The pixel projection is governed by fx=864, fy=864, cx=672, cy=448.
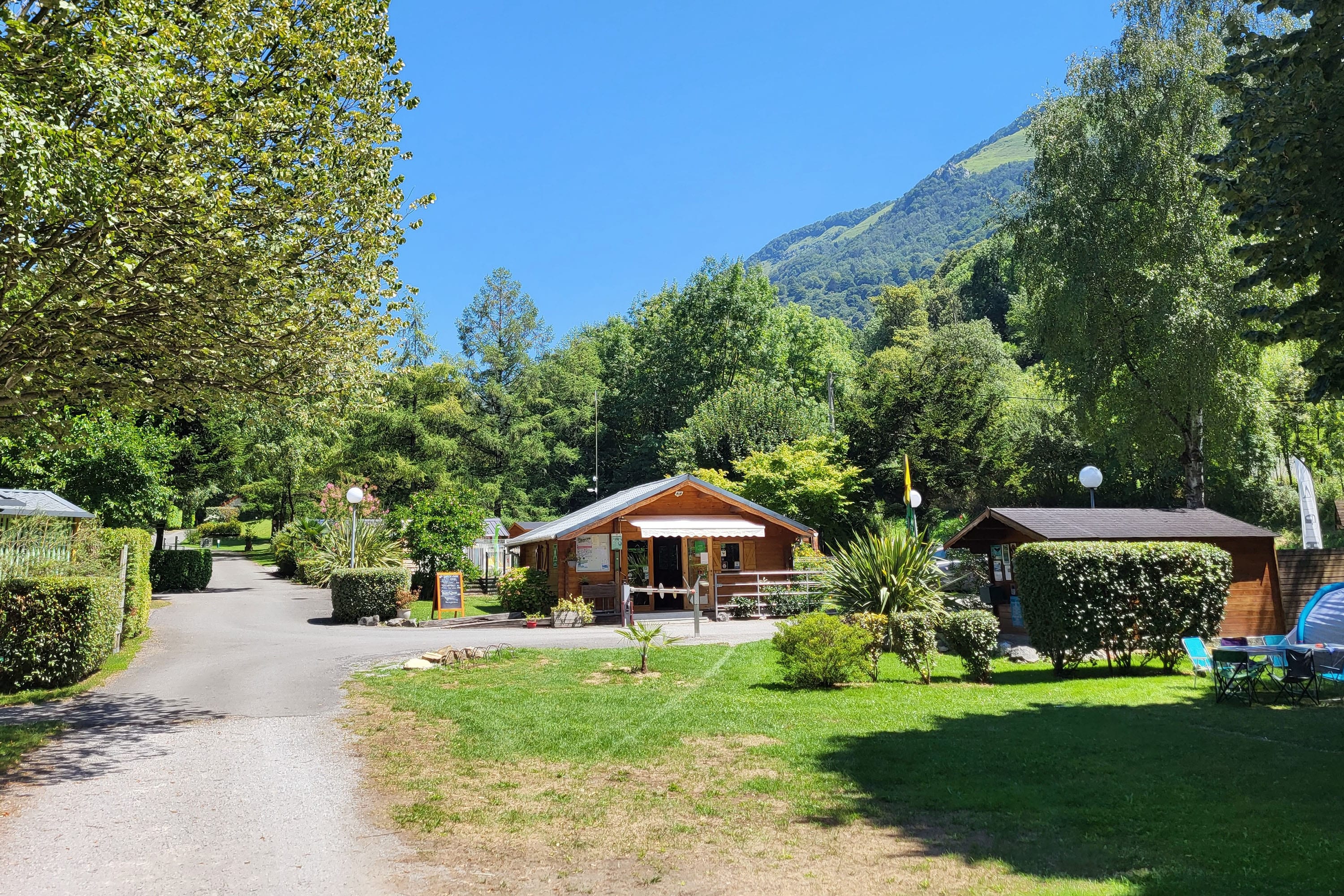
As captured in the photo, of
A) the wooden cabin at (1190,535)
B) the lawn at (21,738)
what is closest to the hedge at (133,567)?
the lawn at (21,738)

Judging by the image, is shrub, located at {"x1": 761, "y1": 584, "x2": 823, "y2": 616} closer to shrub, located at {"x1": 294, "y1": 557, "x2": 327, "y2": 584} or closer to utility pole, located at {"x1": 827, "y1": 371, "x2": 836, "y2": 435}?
shrub, located at {"x1": 294, "y1": 557, "x2": 327, "y2": 584}

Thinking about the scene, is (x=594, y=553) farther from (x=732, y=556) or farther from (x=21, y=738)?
(x=21, y=738)

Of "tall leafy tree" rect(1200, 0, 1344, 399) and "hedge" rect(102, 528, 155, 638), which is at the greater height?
"tall leafy tree" rect(1200, 0, 1344, 399)

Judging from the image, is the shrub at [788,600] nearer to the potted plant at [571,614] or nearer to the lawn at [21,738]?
the potted plant at [571,614]

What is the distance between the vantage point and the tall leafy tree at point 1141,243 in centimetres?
2156

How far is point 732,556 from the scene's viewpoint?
84.1 feet

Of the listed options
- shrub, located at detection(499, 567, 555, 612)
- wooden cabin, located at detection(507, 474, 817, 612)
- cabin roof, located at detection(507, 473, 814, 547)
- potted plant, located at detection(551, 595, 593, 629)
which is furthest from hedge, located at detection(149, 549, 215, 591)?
potted plant, located at detection(551, 595, 593, 629)

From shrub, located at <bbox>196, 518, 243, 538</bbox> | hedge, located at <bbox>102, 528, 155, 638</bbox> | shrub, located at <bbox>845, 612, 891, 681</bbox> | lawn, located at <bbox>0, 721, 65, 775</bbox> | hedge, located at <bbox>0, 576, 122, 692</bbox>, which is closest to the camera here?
→ lawn, located at <bbox>0, 721, 65, 775</bbox>

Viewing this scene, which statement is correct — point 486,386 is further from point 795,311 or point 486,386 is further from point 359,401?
point 359,401

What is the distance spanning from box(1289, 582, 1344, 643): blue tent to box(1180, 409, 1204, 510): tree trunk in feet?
31.3

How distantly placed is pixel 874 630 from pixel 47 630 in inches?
434

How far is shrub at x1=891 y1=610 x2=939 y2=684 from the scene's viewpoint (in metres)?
12.4

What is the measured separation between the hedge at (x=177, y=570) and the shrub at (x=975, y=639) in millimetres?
26181

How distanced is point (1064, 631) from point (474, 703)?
8.37 metres
